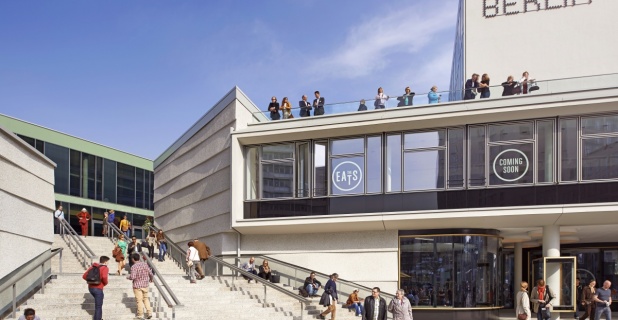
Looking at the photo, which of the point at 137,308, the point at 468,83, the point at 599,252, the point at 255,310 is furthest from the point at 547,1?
the point at 137,308

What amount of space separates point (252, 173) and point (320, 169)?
286cm

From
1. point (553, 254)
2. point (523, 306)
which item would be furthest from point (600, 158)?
point (523, 306)

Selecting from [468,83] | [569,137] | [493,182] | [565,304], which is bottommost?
[565,304]

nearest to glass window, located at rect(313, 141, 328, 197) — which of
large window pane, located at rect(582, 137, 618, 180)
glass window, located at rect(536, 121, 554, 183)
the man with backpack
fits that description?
glass window, located at rect(536, 121, 554, 183)

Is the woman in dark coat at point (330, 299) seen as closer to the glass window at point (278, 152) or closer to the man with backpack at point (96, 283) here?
the glass window at point (278, 152)

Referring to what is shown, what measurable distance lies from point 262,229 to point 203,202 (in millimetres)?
4352

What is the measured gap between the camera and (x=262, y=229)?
23.9m

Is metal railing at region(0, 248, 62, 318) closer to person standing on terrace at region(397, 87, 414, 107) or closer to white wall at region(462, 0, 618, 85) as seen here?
person standing on terrace at region(397, 87, 414, 107)

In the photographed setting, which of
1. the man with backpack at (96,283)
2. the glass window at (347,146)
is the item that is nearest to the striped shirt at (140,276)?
the man with backpack at (96,283)

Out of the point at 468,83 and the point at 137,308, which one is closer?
the point at 137,308

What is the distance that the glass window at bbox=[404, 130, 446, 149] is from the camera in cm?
2155

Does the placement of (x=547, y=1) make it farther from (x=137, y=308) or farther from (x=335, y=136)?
(x=137, y=308)

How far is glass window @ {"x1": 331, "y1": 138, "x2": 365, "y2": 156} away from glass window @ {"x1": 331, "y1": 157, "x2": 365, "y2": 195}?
26 cm

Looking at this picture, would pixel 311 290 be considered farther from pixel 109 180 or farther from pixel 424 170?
pixel 109 180
